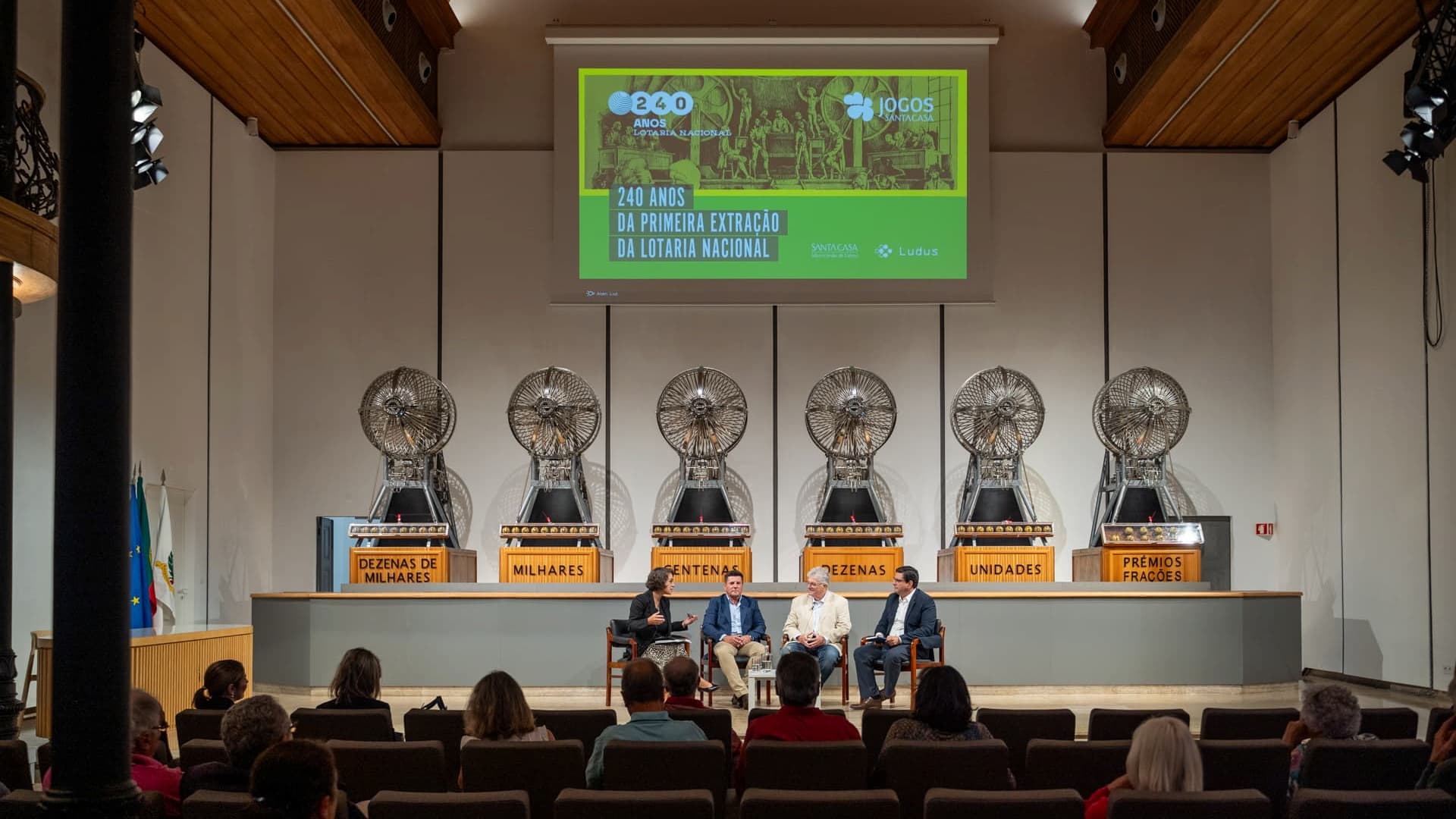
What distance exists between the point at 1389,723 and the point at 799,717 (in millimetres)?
2115

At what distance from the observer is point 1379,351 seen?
1073 cm

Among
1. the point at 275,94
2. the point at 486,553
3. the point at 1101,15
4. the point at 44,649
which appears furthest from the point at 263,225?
the point at 1101,15

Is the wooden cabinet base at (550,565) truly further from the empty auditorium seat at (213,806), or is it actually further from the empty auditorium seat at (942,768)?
the empty auditorium seat at (213,806)

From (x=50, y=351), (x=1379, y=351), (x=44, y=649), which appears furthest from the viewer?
(x=1379, y=351)

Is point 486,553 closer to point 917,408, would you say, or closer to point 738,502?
point 738,502

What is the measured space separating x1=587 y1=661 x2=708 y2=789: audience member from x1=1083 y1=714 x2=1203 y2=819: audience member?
133 cm

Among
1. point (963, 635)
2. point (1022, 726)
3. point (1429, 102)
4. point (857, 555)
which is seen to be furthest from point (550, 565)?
point (1429, 102)

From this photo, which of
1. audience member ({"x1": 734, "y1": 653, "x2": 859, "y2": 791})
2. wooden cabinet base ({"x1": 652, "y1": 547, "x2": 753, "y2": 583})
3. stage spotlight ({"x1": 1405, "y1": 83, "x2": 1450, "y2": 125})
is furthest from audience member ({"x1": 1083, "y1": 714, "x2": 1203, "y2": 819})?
wooden cabinet base ({"x1": 652, "y1": 547, "x2": 753, "y2": 583})

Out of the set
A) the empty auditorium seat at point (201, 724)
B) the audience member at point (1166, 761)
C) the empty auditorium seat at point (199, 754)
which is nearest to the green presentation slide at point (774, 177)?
the empty auditorium seat at point (201, 724)

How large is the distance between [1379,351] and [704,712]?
27.1 feet

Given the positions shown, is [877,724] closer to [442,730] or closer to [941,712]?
[941,712]

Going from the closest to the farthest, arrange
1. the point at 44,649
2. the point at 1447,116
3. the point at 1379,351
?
the point at 44,649 < the point at 1447,116 < the point at 1379,351

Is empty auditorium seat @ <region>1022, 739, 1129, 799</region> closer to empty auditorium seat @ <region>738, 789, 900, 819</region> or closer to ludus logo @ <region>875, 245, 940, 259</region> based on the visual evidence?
empty auditorium seat @ <region>738, 789, 900, 819</region>

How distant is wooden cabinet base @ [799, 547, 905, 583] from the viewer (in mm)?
10727
